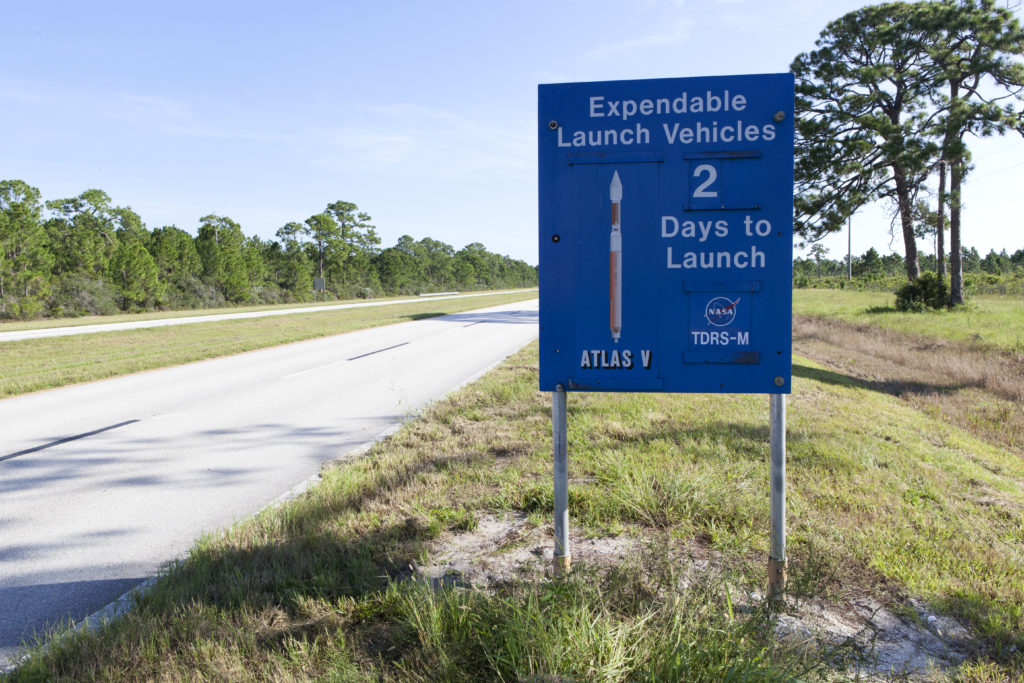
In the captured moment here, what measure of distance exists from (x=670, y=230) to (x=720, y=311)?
465 mm

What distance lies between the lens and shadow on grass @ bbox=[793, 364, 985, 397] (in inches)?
448

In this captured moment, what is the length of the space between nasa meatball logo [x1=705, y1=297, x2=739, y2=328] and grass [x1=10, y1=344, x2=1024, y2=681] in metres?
1.17

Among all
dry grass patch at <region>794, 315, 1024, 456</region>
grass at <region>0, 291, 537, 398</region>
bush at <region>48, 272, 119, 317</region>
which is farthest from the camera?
bush at <region>48, 272, 119, 317</region>

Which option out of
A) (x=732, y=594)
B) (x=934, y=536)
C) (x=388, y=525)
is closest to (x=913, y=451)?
(x=934, y=536)

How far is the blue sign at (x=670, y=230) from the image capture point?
297 centimetres

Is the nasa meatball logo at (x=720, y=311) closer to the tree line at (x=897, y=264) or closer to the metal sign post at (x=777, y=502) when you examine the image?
the metal sign post at (x=777, y=502)

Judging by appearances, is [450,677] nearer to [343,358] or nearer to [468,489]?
[468,489]

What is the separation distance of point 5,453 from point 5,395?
436 cm

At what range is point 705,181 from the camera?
9.87ft

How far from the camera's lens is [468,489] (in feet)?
15.0

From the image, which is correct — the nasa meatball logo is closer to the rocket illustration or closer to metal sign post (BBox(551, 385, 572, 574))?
the rocket illustration

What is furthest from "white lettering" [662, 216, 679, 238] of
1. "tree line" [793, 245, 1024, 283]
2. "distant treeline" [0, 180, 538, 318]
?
"tree line" [793, 245, 1024, 283]

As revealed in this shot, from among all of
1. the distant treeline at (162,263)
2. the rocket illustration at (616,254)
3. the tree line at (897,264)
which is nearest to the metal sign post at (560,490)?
the rocket illustration at (616,254)

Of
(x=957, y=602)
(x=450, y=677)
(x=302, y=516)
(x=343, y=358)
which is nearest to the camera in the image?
(x=450, y=677)
